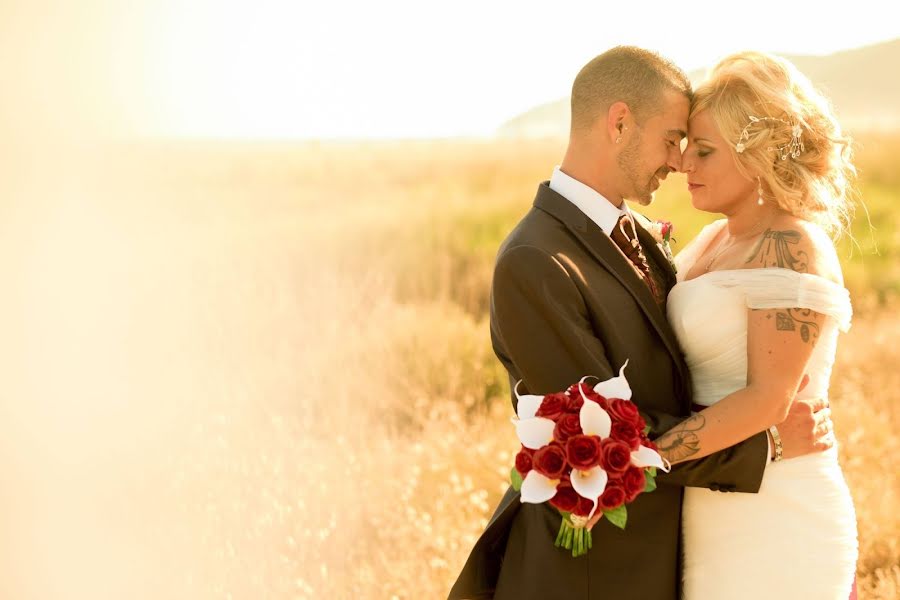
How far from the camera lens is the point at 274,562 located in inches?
215

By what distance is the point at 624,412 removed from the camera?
288cm

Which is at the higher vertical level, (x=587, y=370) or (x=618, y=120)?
(x=618, y=120)

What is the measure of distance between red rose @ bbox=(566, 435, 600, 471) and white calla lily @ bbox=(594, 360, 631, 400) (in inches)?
7.2

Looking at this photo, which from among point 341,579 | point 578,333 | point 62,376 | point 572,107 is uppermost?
point 572,107

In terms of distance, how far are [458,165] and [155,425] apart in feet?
→ 46.3

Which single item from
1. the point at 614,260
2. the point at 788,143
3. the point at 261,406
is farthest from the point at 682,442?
the point at 261,406

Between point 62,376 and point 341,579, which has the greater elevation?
point 62,376

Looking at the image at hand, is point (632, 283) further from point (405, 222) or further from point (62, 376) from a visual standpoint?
point (405, 222)

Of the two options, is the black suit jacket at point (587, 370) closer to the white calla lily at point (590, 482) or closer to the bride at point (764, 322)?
the bride at point (764, 322)

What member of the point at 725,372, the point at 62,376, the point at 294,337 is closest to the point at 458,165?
the point at 294,337

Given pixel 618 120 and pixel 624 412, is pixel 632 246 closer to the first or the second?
pixel 618 120

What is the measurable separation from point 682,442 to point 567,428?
1.56 feet

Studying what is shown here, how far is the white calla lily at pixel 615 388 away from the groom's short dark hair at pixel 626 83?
46.1 inches

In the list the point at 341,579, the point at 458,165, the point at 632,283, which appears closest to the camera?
the point at 632,283
